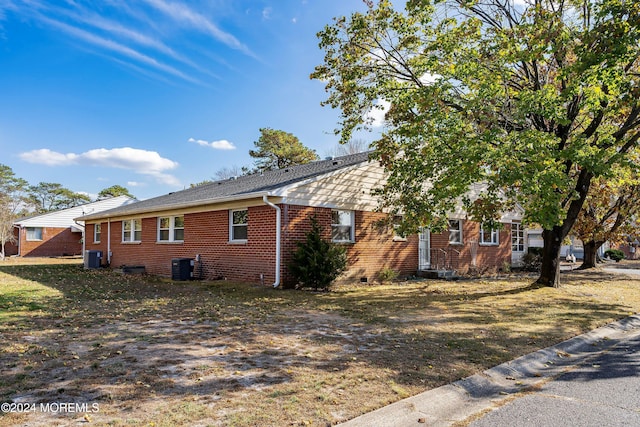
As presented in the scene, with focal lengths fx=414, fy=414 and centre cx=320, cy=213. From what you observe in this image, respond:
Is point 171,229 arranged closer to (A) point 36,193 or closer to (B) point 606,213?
(B) point 606,213

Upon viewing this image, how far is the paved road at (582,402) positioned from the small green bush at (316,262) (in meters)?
7.41

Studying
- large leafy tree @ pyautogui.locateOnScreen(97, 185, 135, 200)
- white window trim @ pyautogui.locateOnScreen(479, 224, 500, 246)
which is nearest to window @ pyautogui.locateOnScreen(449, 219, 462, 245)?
white window trim @ pyautogui.locateOnScreen(479, 224, 500, 246)

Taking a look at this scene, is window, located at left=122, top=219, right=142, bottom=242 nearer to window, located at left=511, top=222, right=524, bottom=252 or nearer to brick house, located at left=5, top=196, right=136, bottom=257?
brick house, located at left=5, top=196, right=136, bottom=257

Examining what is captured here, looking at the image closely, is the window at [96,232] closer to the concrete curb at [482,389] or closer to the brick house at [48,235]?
the brick house at [48,235]

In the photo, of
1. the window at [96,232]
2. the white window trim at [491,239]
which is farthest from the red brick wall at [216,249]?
the white window trim at [491,239]

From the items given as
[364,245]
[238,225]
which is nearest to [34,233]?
[238,225]

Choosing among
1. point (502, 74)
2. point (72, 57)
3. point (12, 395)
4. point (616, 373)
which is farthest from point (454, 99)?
point (72, 57)

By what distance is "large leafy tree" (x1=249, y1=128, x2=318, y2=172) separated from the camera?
1626 inches

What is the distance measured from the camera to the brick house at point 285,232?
13.0m

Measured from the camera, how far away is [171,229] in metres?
17.8

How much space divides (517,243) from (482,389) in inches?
862

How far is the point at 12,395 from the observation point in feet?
13.0

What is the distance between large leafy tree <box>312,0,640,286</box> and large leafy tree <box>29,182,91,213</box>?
2638 inches

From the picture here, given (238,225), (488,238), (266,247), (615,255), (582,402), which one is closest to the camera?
(582,402)
